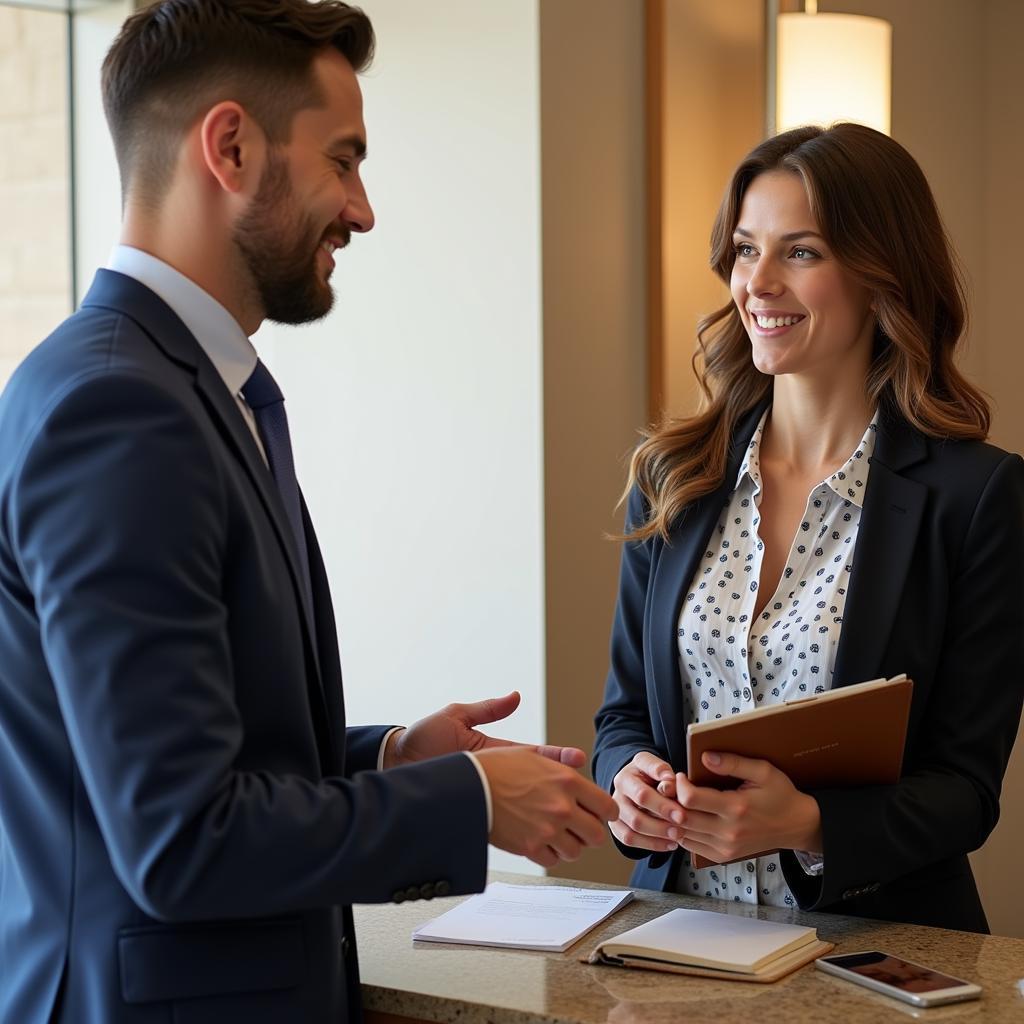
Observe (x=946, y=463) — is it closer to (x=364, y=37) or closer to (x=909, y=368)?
(x=909, y=368)

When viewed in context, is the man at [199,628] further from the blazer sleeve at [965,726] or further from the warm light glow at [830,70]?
the warm light glow at [830,70]

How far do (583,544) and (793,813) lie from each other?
1758 millimetres

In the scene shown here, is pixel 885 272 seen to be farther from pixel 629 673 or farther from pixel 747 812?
pixel 747 812

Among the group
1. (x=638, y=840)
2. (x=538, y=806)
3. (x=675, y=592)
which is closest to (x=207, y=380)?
(x=538, y=806)

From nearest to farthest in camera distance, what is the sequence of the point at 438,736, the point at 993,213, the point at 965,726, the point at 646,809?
1. the point at 438,736
2. the point at 646,809
3. the point at 965,726
4. the point at 993,213

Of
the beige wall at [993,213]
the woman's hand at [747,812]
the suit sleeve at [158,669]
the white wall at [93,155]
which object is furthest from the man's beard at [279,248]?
the beige wall at [993,213]

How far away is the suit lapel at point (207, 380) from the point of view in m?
1.52

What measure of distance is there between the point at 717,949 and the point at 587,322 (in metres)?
2.15

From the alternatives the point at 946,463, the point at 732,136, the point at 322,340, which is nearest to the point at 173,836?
the point at 946,463

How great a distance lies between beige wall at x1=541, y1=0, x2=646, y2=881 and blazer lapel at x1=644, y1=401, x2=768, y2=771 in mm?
1070

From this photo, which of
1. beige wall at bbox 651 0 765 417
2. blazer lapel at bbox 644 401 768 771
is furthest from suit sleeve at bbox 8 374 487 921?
beige wall at bbox 651 0 765 417

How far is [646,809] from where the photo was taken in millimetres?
2125

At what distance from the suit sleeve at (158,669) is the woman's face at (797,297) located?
1353 mm

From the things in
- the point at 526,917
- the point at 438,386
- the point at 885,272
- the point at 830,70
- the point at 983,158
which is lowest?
the point at 526,917
